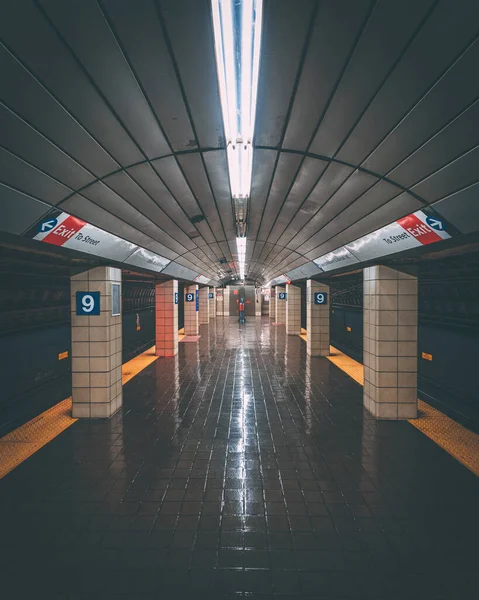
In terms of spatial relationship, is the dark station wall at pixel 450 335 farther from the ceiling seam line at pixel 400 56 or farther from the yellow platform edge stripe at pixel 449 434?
the ceiling seam line at pixel 400 56

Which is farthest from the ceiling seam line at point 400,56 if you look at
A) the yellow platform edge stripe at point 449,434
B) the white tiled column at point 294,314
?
the white tiled column at point 294,314

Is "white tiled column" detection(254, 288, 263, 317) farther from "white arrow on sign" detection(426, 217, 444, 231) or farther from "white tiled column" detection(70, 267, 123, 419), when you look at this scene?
"white arrow on sign" detection(426, 217, 444, 231)

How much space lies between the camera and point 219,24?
6.64 feet

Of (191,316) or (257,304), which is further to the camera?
(257,304)

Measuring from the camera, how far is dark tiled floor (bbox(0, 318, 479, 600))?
7.98 ft

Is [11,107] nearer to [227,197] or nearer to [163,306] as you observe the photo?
[227,197]

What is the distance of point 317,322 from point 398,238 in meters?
7.13

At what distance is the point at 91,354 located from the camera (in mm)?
5715

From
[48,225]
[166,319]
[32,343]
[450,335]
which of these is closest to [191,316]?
[166,319]

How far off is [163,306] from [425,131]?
979cm

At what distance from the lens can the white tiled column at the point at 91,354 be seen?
18.6 ft

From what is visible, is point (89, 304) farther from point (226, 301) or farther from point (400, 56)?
point (226, 301)

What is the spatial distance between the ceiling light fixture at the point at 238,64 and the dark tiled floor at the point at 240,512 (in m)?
3.89

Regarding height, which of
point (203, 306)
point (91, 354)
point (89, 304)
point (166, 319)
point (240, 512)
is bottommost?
point (240, 512)
